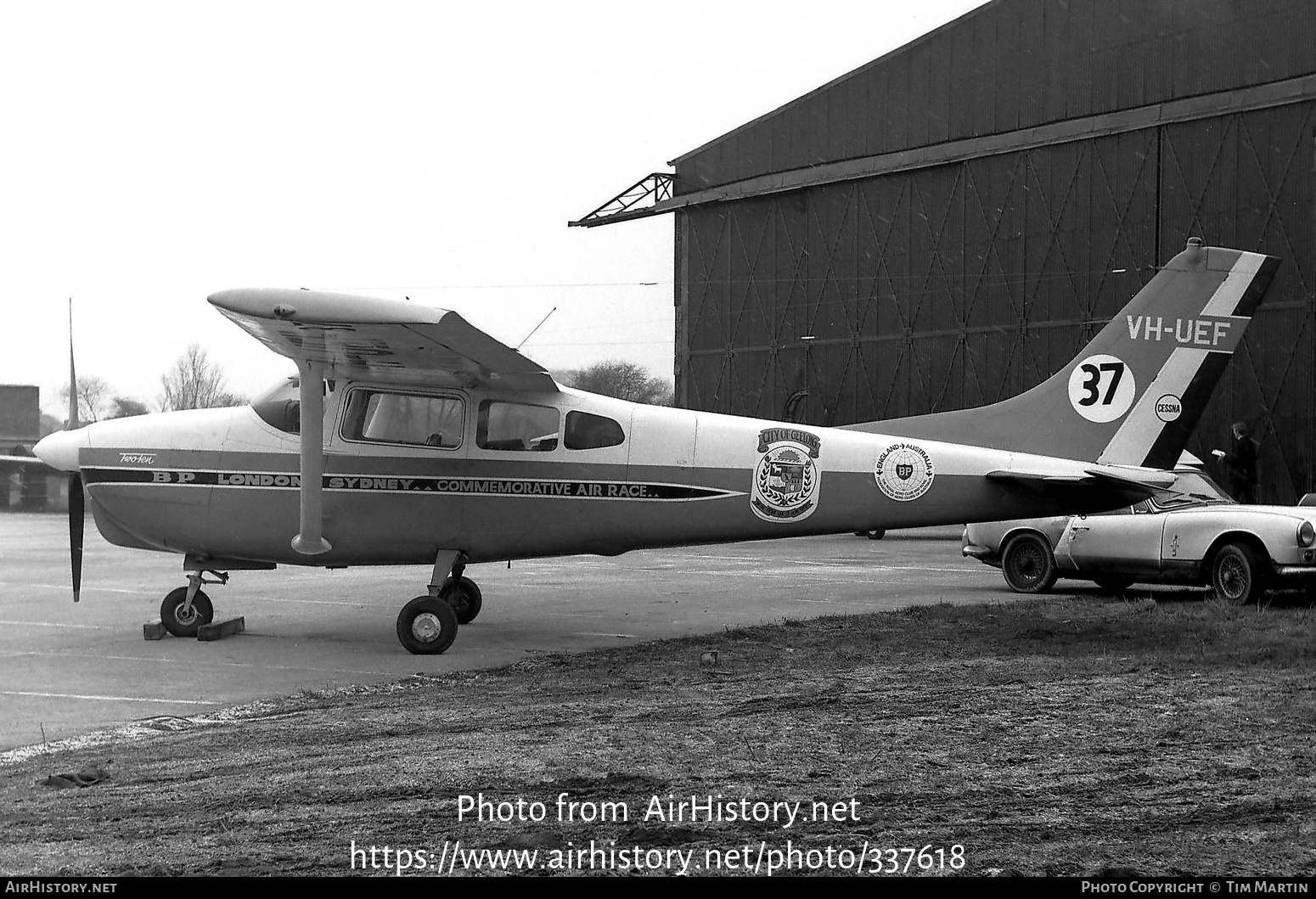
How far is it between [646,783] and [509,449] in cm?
600

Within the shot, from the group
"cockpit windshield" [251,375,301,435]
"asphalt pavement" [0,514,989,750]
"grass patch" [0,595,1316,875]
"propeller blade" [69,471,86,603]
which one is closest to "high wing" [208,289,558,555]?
"cockpit windshield" [251,375,301,435]

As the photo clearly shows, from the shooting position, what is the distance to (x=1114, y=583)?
14.7 meters

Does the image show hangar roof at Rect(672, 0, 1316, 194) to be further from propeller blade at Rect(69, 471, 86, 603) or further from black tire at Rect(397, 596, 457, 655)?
propeller blade at Rect(69, 471, 86, 603)

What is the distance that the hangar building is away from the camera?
24.8 m

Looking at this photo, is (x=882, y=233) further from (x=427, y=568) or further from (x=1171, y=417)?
(x=1171, y=417)

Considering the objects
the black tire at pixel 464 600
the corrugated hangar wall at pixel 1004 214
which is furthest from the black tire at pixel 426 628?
the corrugated hangar wall at pixel 1004 214

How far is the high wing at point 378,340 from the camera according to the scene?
8.77 m

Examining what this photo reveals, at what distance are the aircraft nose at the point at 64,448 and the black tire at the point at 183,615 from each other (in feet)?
4.82

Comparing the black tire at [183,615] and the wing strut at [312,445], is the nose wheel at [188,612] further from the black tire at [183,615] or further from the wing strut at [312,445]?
the wing strut at [312,445]

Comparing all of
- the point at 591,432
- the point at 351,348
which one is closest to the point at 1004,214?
the point at 591,432

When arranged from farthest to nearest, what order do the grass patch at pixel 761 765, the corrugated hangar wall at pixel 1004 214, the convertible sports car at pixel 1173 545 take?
the corrugated hangar wall at pixel 1004 214 → the convertible sports car at pixel 1173 545 → the grass patch at pixel 761 765

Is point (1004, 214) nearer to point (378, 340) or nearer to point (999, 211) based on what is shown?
point (999, 211)

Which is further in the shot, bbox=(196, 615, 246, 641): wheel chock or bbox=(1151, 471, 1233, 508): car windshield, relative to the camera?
bbox=(1151, 471, 1233, 508): car windshield

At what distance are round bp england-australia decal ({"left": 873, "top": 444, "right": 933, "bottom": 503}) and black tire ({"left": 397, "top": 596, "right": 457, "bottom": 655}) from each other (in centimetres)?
379
